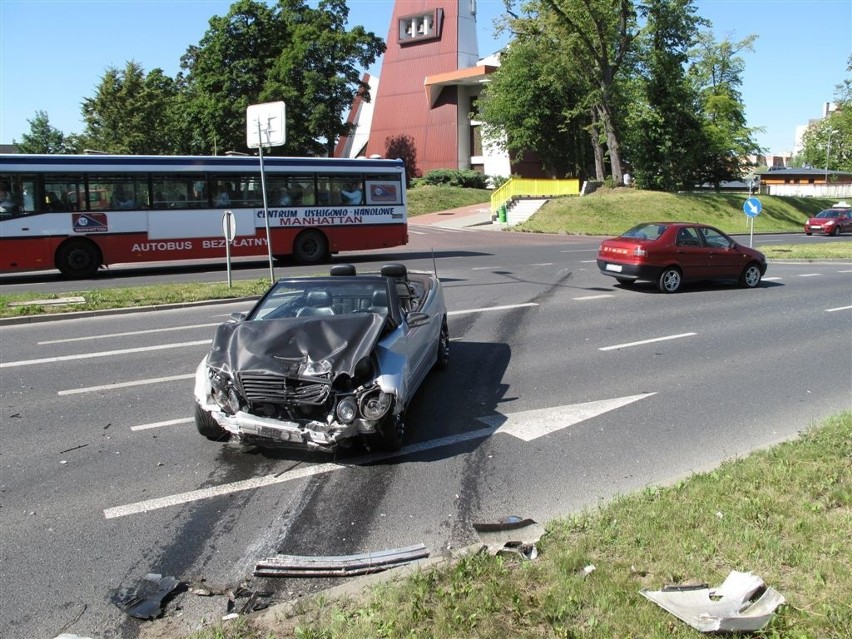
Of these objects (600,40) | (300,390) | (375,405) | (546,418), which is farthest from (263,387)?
(600,40)

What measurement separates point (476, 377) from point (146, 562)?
16.2ft

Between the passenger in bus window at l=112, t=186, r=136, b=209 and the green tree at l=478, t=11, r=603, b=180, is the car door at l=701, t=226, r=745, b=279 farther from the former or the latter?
the green tree at l=478, t=11, r=603, b=180

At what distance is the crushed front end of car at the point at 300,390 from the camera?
5.38 m

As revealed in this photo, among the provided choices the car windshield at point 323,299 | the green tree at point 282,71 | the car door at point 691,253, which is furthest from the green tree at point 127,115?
the car windshield at point 323,299

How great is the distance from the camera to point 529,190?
157 ft

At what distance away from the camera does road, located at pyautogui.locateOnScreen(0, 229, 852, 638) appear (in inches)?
166

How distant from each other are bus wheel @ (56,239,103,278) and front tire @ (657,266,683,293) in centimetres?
1425

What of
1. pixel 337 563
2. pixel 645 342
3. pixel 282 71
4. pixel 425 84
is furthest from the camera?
pixel 425 84

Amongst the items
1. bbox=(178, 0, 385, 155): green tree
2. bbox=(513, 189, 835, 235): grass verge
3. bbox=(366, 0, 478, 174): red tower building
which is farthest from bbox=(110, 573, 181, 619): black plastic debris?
bbox=(366, 0, 478, 174): red tower building

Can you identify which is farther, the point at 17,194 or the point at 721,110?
the point at 721,110

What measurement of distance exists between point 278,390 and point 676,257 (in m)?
12.4

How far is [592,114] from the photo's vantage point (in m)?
49.4

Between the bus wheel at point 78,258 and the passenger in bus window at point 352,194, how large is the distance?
7.28 metres

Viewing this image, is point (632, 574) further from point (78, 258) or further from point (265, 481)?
point (78, 258)
